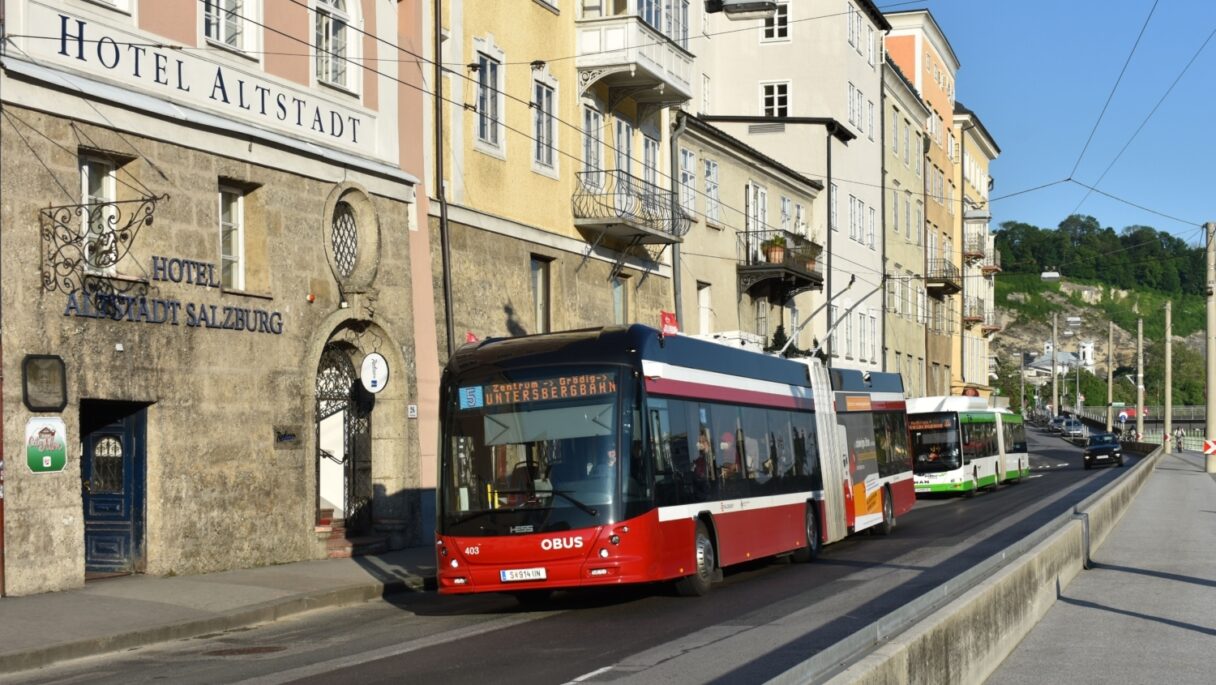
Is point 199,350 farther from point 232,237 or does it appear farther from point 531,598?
point 531,598

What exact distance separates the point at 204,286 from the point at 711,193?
22.2m

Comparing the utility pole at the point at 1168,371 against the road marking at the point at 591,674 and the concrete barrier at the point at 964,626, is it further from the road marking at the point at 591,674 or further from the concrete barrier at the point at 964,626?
the road marking at the point at 591,674

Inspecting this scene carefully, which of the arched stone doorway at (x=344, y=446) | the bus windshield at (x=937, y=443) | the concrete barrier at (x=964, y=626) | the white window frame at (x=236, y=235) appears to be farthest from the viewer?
the bus windshield at (x=937, y=443)

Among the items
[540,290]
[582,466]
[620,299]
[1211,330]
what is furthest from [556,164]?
[1211,330]

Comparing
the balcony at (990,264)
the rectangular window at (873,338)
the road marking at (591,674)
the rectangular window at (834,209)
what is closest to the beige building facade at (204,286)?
the road marking at (591,674)

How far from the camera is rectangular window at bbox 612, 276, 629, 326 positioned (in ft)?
111

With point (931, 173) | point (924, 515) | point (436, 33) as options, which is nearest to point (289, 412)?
point (436, 33)

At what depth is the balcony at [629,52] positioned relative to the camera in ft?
102

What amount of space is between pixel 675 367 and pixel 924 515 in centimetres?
1967

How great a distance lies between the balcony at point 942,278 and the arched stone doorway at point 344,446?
47.1m

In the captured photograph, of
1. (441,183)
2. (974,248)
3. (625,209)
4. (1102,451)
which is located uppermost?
(974,248)

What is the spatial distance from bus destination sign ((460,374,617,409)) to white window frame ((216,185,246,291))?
6021 mm

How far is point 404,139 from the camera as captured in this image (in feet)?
82.6

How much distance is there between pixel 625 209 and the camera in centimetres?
3272
